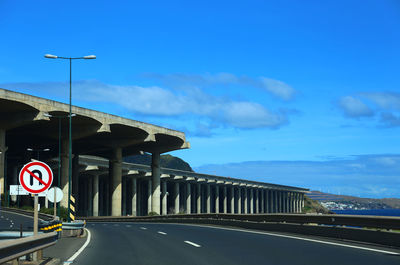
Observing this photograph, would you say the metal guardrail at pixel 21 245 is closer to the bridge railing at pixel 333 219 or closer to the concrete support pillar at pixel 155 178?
the bridge railing at pixel 333 219

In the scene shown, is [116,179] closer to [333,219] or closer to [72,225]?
[72,225]

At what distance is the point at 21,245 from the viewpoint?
9297 millimetres

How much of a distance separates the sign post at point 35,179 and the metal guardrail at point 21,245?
65 centimetres

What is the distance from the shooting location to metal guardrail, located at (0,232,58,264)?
809cm

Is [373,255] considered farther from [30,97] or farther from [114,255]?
[30,97]

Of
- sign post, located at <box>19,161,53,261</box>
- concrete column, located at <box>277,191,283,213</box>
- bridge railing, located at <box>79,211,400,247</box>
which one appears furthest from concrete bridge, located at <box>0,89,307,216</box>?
concrete column, located at <box>277,191,283,213</box>

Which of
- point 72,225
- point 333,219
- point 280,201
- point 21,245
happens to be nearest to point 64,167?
point 72,225

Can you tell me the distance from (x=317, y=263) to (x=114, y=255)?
5665 millimetres

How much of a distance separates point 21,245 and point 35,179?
11.1 ft

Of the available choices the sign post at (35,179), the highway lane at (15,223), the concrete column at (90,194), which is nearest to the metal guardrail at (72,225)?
the highway lane at (15,223)

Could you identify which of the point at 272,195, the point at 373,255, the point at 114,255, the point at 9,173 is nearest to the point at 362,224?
the point at 373,255

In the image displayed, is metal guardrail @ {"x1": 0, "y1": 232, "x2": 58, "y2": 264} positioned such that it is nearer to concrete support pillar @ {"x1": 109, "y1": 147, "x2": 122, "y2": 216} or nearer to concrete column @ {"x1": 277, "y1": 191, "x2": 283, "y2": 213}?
concrete support pillar @ {"x1": 109, "y1": 147, "x2": 122, "y2": 216}

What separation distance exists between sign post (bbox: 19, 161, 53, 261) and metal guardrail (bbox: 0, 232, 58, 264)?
2.14 ft

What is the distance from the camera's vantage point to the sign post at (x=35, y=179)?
1220cm
